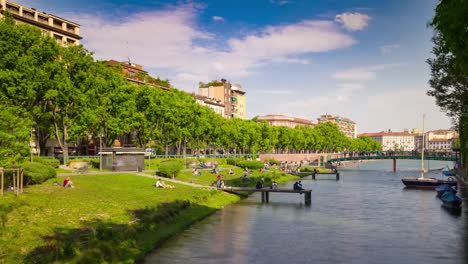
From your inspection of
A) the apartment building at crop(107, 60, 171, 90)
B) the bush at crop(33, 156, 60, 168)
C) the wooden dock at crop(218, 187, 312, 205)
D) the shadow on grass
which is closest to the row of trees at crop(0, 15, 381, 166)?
the bush at crop(33, 156, 60, 168)

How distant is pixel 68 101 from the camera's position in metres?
68.8

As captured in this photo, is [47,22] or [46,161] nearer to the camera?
[46,161]

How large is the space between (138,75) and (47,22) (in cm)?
3331

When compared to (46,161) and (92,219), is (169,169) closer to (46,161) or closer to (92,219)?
(46,161)

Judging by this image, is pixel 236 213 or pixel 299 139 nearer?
pixel 236 213

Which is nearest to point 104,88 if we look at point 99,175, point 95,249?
point 99,175

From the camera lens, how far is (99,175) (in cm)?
5909

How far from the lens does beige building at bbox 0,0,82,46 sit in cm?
9519

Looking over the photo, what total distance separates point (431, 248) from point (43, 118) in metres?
59.0

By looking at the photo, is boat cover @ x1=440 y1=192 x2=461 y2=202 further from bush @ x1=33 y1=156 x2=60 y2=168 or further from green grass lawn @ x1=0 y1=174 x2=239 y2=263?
bush @ x1=33 y1=156 x2=60 y2=168

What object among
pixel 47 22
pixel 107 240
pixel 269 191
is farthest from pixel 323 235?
pixel 47 22

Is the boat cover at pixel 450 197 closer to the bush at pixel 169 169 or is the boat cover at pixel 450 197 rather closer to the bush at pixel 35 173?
the bush at pixel 169 169

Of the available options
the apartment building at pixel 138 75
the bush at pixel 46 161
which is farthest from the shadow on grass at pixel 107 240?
the apartment building at pixel 138 75

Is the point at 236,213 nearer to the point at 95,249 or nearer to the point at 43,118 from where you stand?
the point at 95,249
